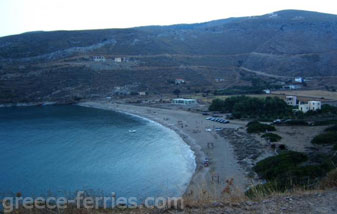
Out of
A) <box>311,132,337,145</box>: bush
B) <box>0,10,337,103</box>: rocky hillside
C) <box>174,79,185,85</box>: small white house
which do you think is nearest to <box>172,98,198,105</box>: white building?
<box>0,10,337,103</box>: rocky hillside

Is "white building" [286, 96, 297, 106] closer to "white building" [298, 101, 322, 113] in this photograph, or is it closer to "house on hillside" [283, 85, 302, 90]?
"white building" [298, 101, 322, 113]

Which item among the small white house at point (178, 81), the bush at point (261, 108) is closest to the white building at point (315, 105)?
the bush at point (261, 108)

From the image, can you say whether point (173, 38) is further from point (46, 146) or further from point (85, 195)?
point (85, 195)

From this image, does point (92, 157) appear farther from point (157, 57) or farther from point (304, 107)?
point (157, 57)

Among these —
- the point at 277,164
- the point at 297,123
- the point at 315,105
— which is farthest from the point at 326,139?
the point at 315,105

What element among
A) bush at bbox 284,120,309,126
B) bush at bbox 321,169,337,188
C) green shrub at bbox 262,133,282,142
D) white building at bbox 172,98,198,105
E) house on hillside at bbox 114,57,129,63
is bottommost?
green shrub at bbox 262,133,282,142

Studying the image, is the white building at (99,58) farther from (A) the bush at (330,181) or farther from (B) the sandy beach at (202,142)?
(A) the bush at (330,181)

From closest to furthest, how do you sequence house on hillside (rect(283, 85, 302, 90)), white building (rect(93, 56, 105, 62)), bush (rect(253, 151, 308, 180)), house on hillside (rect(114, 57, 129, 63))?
bush (rect(253, 151, 308, 180))
house on hillside (rect(283, 85, 302, 90))
white building (rect(93, 56, 105, 62))
house on hillside (rect(114, 57, 129, 63))

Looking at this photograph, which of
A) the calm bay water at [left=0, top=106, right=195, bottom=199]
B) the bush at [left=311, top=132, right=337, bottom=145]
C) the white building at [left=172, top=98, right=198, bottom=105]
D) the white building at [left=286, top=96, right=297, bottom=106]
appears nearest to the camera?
the calm bay water at [left=0, top=106, right=195, bottom=199]
